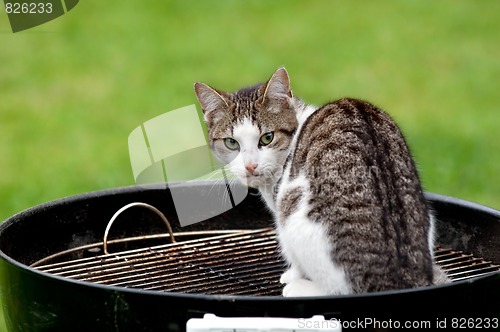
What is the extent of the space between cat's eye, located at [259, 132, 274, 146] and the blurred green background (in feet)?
8.49

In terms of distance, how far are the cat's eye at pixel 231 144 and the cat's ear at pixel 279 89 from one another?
0.53ft

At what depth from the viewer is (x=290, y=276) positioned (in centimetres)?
264

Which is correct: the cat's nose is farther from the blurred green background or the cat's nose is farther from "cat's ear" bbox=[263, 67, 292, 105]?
the blurred green background

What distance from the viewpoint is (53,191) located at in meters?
5.25

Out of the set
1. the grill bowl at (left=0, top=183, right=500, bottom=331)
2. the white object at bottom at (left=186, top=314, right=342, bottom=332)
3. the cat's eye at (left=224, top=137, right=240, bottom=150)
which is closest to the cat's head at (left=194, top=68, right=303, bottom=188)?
the cat's eye at (left=224, top=137, right=240, bottom=150)

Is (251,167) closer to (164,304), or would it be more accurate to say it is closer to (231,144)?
(231,144)

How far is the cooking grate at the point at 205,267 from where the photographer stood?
276 centimetres

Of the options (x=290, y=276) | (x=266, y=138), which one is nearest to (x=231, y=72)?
(x=266, y=138)

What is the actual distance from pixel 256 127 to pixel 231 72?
163 inches

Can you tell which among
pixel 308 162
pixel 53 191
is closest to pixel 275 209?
pixel 308 162

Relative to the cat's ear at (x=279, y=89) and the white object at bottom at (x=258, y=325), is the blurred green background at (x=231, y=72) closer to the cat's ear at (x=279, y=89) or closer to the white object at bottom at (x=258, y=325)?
the cat's ear at (x=279, y=89)

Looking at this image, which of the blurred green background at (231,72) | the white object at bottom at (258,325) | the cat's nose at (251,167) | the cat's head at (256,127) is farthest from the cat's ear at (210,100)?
the blurred green background at (231,72)

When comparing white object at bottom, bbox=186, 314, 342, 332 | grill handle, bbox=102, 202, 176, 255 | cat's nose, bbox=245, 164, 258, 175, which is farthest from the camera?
grill handle, bbox=102, 202, 176, 255

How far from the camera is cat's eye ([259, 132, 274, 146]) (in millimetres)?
2771
